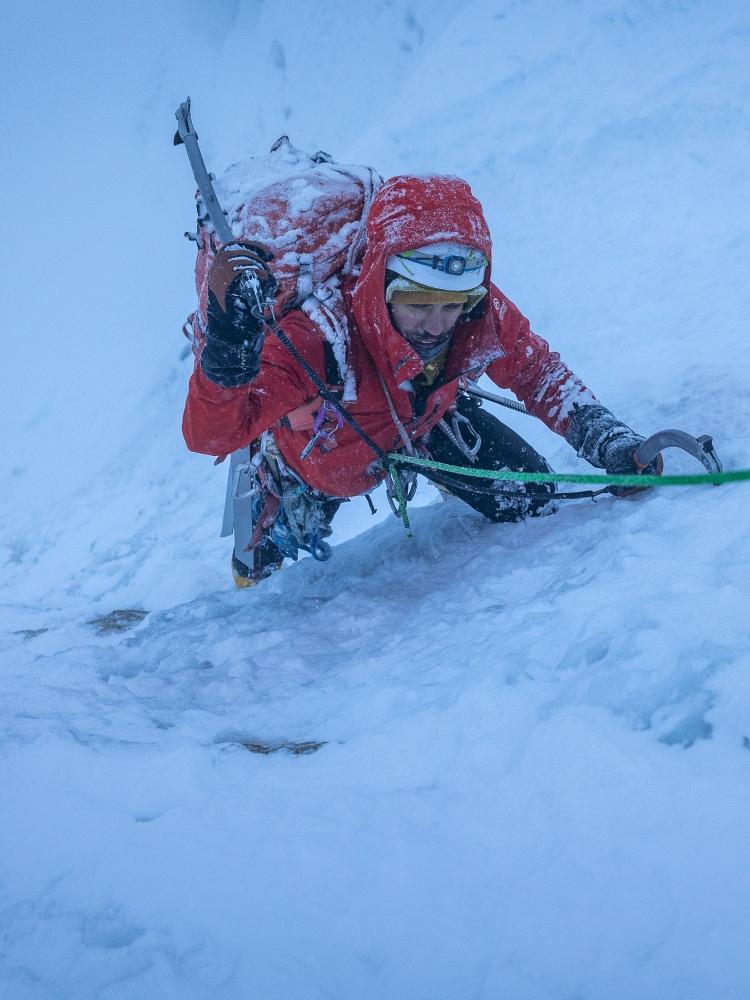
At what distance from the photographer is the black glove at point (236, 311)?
66.4 inches

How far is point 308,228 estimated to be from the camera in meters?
2.29

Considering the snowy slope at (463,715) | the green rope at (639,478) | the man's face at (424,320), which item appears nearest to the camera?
the snowy slope at (463,715)

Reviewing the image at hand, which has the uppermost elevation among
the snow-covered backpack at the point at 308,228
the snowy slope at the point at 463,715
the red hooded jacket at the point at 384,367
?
the snow-covered backpack at the point at 308,228

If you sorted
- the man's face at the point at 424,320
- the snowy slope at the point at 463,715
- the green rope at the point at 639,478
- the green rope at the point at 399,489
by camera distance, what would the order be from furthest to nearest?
the green rope at the point at 399,489 < the man's face at the point at 424,320 < the green rope at the point at 639,478 < the snowy slope at the point at 463,715

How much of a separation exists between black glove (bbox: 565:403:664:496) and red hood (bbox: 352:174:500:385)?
0.65 m

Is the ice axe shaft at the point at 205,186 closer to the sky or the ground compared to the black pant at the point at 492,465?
closer to the sky

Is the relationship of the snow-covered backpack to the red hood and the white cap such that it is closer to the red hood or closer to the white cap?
the red hood

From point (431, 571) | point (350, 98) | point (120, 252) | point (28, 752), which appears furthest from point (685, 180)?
point (120, 252)

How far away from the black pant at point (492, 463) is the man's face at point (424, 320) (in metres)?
0.56

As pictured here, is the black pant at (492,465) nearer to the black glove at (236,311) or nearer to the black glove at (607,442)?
the black glove at (607,442)

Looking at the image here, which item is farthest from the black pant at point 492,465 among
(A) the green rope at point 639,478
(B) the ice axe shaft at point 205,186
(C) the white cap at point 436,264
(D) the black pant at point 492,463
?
(B) the ice axe shaft at point 205,186

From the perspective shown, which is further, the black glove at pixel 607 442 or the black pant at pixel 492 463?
the black pant at pixel 492 463

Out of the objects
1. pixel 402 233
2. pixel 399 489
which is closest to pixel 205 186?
pixel 402 233

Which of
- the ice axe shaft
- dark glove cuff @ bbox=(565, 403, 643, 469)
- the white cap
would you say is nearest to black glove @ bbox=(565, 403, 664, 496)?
dark glove cuff @ bbox=(565, 403, 643, 469)
